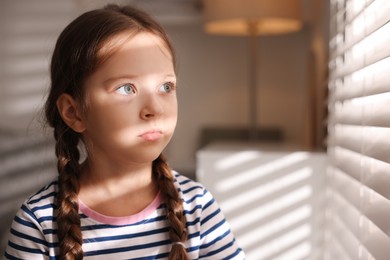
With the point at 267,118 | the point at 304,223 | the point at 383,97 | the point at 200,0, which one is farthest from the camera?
the point at 267,118

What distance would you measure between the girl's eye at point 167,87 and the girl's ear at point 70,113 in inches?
5.6

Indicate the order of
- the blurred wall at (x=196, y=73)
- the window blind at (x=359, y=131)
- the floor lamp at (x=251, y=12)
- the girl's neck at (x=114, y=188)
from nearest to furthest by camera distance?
the window blind at (x=359, y=131) → the girl's neck at (x=114, y=188) → the floor lamp at (x=251, y=12) → the blurred wall at (x=196, y=73)

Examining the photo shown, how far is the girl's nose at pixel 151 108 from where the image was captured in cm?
77

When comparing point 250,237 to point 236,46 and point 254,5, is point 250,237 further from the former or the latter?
point 236,46

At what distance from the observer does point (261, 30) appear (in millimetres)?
1910

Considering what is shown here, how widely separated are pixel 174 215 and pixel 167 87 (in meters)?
0.22

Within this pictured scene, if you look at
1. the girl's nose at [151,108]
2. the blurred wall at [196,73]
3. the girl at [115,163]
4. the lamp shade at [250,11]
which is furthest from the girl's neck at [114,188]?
the blurred wall at [196,73]

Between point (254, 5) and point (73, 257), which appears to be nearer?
point (73, 257)

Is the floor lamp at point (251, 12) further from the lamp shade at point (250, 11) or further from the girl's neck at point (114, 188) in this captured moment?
the girl's neck at point (114, 188)

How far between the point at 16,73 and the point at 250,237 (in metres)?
1.10

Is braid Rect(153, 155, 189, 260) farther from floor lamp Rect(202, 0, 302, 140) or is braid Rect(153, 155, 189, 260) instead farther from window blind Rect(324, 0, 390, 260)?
floor lamp Rect(202, 0, 302, 140)

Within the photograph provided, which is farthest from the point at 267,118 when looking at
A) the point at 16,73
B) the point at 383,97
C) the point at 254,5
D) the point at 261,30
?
the point at 383,97

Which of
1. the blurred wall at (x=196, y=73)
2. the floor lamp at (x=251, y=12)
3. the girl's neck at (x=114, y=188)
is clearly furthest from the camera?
the blurred wall at (x=196, y=73)

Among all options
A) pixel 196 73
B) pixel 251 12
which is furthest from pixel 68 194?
pixel 196 73
